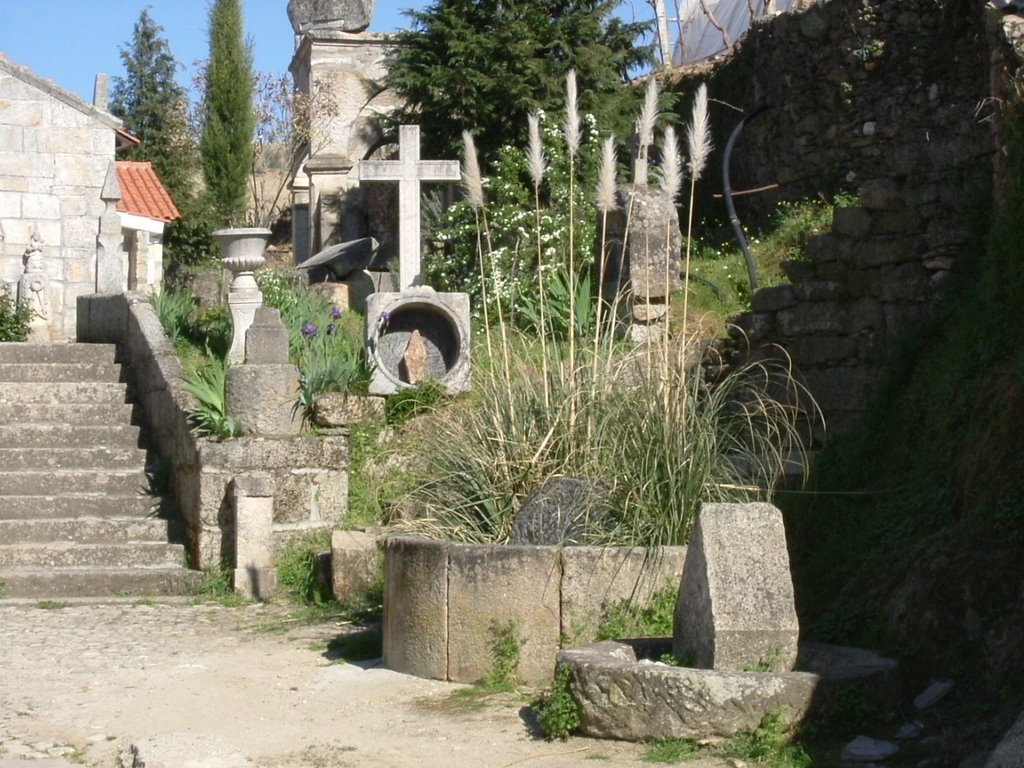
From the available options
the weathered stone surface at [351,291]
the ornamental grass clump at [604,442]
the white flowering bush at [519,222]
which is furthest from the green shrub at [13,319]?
the ornamental grass clump at [604,442]

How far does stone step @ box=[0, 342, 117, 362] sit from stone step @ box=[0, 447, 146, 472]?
168cm

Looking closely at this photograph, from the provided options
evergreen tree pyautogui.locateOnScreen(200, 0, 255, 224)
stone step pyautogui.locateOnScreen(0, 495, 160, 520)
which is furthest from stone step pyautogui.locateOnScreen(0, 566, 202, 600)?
evergreen tree pyautogui.locateOnScreen(200, 0, 255, 224)

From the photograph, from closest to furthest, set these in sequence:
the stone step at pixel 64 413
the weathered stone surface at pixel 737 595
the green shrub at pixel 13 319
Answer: the weathered stone surface at pixel 737 595, the stone step at pixel 64 413, the green shrub at pixel 13 319

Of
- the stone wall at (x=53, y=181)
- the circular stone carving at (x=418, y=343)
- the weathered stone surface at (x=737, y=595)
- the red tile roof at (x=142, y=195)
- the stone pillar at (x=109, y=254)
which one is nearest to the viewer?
the weathered stone surface at (x=737, y=595)

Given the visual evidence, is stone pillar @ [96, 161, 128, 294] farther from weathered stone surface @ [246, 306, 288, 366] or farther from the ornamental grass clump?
the ornamental grass clump

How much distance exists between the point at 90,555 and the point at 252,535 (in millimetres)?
1179

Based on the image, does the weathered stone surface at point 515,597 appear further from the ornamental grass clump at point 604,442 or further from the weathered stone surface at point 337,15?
the weathered stone surface at point 337,15

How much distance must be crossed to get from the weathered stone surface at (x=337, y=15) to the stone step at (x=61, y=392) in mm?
18128

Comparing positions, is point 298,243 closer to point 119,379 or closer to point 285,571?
point 119,379

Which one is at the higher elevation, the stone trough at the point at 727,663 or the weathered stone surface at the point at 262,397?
the weathered stone surface at the point at 262,397

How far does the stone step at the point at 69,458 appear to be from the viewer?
9.72 meters

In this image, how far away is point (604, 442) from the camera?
5.93 m

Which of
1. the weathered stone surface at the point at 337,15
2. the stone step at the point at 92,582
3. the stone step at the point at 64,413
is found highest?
the weathered stone surface at the point at 337,15

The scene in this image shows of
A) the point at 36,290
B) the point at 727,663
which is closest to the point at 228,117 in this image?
the point at 36,290
